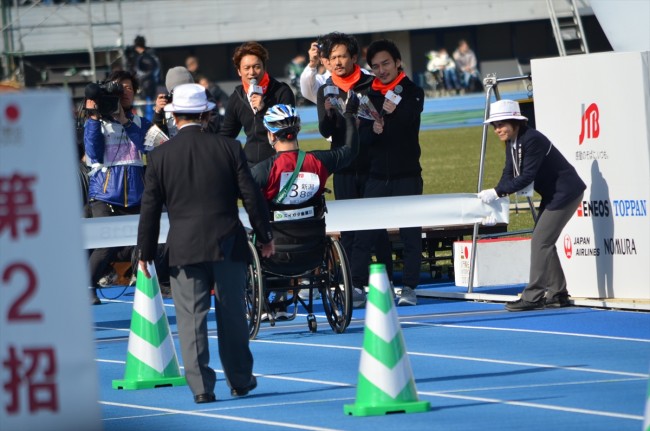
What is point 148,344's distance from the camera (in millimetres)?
9680

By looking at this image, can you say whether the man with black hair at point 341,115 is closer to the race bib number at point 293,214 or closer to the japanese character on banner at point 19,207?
the race bib number at point 293,214

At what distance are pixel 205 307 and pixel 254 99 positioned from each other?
12.5 feet

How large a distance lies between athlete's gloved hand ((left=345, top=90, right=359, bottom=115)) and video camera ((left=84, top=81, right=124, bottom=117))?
2364 mm

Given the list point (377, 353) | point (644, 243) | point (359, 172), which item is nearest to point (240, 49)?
point (359, 172)

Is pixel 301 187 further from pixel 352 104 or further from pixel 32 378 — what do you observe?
pixel 32 378

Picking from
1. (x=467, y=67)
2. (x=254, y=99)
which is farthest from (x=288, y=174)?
(x=467, y=67)

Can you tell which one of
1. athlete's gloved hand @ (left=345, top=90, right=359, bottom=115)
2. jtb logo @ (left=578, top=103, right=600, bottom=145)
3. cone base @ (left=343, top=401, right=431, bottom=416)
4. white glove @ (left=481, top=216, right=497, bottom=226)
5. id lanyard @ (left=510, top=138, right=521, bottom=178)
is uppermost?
athlete's gloved hand @ (left=345, top=90, right=359, bottom=115)

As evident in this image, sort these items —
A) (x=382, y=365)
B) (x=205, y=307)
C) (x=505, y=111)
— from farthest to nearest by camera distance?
(x=505, y=111)
(x=205, y=307)
(x=382, y=365)

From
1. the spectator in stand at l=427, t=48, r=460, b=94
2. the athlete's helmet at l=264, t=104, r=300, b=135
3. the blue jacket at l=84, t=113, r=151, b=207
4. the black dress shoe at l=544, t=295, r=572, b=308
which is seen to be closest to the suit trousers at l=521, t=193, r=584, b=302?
the black dress shoe at l=544, t=295, r=572, b=308

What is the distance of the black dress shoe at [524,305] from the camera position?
1248 centimetres

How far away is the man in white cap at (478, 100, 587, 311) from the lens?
12.1m

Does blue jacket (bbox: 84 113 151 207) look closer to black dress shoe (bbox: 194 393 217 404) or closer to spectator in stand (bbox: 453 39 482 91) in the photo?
black dress shoe (bbox: 194 393 217 404)

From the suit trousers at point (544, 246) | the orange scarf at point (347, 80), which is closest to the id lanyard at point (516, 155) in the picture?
the suit trousers at point (544, 246)

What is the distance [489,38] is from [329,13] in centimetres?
672
